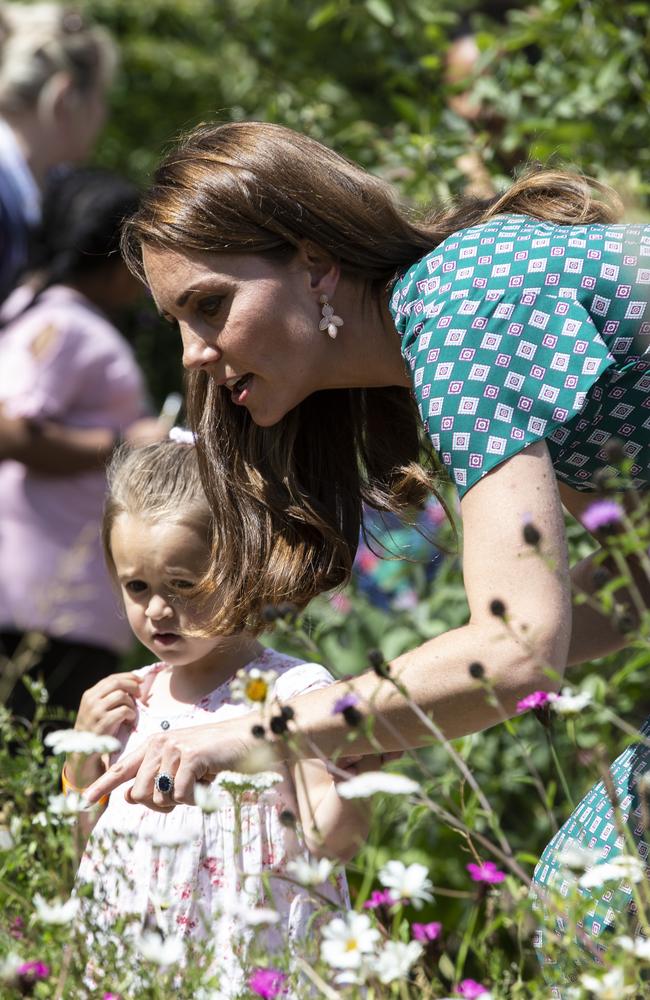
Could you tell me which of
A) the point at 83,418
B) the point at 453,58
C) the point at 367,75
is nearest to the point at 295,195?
the point at 83,418

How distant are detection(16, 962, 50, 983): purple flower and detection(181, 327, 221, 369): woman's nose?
895 millimetres

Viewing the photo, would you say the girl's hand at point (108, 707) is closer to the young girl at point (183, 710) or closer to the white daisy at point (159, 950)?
the young girl at point (183, 710)

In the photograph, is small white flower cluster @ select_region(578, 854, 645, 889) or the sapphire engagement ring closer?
small white flower cluster @ select_region(578, 854, 645, 889)

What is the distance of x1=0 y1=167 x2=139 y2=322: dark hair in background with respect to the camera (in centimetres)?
365

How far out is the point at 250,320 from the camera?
1902 millimetres

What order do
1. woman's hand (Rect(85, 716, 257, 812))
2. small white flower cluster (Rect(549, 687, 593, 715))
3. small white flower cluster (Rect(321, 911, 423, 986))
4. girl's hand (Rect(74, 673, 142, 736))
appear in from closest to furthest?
small white flower cluster (Rect(321, 911, 423, 986)) → small white flower cluster (Rect(549, 687, 593, 715)) → woman's hand (Rect(85, 716, 257, 812)) → girl's hand (Rect(74, 673, 142, 736))

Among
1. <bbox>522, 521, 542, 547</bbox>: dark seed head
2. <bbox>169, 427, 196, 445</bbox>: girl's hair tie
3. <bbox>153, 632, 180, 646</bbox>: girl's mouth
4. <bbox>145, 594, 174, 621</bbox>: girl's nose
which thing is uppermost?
<bbox>522, 521, 542, 547</bbox>: dark seed head

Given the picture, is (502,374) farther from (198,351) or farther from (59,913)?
(59,913)

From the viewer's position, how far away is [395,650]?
3.09 m

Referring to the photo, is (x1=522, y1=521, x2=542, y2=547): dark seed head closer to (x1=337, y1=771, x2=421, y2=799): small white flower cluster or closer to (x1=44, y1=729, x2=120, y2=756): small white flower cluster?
(x1=337, y1=771, x2=421, y2=799): small white flower cluster

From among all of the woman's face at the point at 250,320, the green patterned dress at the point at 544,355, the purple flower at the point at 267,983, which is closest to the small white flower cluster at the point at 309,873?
the purple flower at the point at 267,983

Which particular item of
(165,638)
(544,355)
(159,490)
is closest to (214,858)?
(165,638)

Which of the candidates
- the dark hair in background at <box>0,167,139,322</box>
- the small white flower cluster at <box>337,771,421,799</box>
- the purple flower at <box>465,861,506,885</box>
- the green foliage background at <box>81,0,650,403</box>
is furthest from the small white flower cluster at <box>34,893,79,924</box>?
the dark hair in background at <box>0,167,139,322</box>

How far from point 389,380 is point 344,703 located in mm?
709
